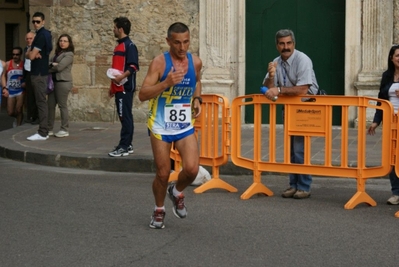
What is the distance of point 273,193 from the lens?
1040 centimetres

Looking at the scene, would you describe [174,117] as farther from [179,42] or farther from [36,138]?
[36,138]

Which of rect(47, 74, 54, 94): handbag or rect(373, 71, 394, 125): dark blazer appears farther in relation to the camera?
rect(47, 74, 54, 94): handbag

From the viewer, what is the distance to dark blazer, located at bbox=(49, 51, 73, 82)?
48.5 feet

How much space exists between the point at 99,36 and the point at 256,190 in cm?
779

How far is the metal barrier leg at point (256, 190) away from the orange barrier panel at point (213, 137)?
1.32ft

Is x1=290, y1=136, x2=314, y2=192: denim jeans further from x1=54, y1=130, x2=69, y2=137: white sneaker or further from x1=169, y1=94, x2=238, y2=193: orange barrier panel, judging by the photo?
x1=54, y1=130, x2=69, y2=137: white sneaker

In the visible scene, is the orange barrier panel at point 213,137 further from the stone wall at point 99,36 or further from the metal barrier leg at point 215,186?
the stone wall at point 99,36

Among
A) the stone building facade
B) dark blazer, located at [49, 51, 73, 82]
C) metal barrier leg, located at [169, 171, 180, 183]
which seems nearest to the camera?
metal barrier leg, located at [169, 171, 180, 183]

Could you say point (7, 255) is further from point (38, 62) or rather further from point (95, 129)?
point (95, 129)

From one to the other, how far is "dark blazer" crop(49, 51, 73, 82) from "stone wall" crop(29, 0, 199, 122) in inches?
84.9

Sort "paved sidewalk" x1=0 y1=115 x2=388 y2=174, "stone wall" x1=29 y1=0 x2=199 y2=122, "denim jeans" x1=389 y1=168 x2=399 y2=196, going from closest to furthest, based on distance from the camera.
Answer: "denim jeans" x1=389 y1=168 x2=399 y2=196 → "paved sidewalk" x1=0 y1=115 x2=388 y2=174 → "stone wall" x1=29 y1=0 x2=199 y2=122

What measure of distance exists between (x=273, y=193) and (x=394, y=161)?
1.47 metres

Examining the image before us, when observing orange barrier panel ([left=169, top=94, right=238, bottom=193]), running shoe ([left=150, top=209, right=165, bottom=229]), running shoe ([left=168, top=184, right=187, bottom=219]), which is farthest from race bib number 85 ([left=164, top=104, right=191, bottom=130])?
orange barrier panel ([left=169, top=94, right=238, bottom=193])

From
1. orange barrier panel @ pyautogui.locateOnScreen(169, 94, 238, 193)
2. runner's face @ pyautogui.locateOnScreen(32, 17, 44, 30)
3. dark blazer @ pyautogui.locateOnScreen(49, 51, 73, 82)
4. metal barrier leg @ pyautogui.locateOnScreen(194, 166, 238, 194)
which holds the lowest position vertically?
metal barrier leg @ pyautogui.locateOnScreen(194, 166, 238, 194)
